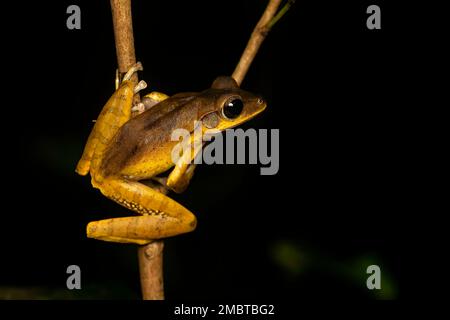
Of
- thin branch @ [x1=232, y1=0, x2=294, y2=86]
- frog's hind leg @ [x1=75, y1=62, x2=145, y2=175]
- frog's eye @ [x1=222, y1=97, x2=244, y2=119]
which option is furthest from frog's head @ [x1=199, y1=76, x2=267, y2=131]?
frog's hind leg @ [x1=75, y1=62, x2=145, y2=175]

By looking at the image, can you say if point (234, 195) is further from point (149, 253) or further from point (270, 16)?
point (270, 16)

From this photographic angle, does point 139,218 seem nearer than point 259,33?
No

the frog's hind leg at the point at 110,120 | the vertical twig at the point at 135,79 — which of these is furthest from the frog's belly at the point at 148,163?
the vertical twig at the point at 135,79

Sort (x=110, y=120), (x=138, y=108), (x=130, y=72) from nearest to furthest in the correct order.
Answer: (x=130, y=72), (x=110, y=120), (x=138, y=108)

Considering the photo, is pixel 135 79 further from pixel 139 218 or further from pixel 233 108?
pixel 139 218

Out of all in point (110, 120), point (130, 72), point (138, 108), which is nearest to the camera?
point (130, 72)

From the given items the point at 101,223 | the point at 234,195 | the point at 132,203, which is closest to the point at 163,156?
the point at 132,203

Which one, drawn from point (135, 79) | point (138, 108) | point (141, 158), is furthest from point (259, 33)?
point (141, 158)
